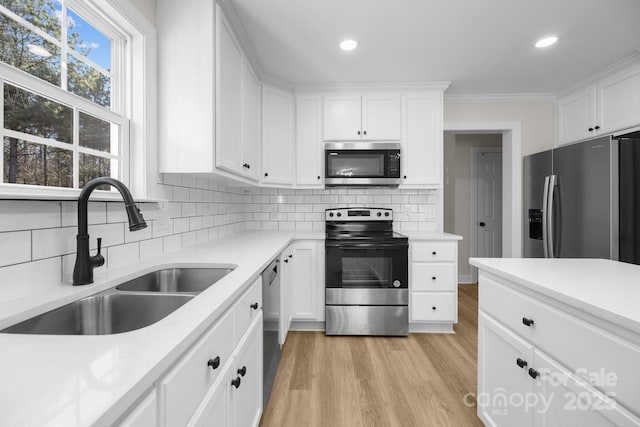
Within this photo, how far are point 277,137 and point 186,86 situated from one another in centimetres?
128

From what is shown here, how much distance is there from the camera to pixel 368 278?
104 inches

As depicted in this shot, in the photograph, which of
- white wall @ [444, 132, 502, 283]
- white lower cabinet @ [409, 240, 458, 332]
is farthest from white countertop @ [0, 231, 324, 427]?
white wall @ [444, 132, 502, 283]

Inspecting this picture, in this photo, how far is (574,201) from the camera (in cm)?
254

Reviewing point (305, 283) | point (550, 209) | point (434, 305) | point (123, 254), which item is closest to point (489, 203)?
point (550, 209)

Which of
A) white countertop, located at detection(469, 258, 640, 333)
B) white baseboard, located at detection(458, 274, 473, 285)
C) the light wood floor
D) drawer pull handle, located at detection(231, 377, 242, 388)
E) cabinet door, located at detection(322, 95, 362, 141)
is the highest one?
cabinet door, located at detection(322, 95, 362, 141)

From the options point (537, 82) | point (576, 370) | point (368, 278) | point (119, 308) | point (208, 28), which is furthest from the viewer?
point (537, 82)

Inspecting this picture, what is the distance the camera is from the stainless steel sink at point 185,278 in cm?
134

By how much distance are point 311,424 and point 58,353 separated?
1391mm

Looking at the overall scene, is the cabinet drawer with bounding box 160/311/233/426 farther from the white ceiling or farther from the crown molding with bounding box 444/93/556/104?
the crown molding with bounding box 444/93/556/104

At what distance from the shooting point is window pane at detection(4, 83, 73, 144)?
0.94 m

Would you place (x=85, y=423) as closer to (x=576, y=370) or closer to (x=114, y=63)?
(x=576, y=370)

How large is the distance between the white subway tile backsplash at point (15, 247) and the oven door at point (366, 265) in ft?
6.44

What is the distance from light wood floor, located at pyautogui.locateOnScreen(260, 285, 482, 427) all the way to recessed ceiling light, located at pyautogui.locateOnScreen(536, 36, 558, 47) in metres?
2.42

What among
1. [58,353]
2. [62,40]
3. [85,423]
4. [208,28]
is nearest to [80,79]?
[62,40]
